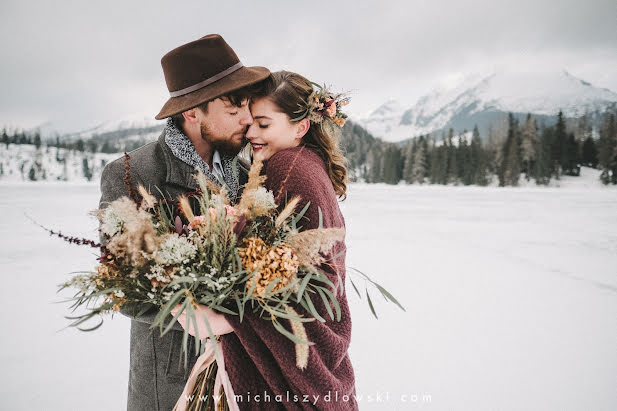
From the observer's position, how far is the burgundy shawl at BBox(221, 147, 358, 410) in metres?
1.34

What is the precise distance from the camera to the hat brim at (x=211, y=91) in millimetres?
1864

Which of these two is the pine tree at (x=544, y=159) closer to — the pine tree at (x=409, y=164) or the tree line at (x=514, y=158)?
→ the tree line at (x=514, y=158)

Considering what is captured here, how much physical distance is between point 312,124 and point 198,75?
2.38 ft

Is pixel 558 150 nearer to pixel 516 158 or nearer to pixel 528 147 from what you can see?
pixel 528 147

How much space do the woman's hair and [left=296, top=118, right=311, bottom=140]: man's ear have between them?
0.03 meters

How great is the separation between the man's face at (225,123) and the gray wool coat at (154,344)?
10.6 inches

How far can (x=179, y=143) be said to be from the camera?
203 cm

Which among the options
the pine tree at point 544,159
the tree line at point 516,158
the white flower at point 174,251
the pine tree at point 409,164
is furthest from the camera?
the pine tree at point 409,164

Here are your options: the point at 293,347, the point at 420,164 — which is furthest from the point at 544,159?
the point at 293,347

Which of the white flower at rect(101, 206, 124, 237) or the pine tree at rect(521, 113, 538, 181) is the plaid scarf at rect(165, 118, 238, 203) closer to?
the white flower at rect(101, 206, 124, 237)

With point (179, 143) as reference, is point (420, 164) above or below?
above

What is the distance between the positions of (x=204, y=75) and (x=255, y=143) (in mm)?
483

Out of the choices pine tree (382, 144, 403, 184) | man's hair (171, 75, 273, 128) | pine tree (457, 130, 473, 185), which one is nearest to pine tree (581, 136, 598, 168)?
pine tree (457, 130, 473, 185)

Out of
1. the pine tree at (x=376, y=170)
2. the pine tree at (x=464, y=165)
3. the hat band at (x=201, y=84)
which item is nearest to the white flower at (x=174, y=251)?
the hat band at (x=201, y=84)
